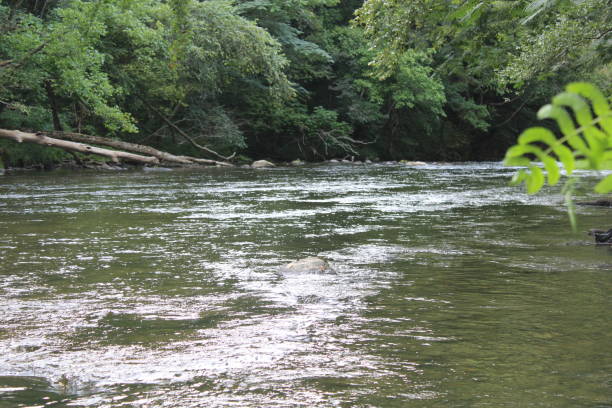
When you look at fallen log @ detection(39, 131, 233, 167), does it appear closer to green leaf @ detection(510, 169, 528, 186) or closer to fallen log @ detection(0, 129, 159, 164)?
fallen log @ detection(0, 129, 159, 164)

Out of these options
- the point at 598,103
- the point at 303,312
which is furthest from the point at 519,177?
the point at 303,312

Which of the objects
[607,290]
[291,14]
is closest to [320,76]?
Result: [291,14]

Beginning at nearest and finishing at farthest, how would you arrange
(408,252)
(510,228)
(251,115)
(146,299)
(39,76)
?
(146,299) < (408,252) < (510,228) < (39,76) < (251,115)

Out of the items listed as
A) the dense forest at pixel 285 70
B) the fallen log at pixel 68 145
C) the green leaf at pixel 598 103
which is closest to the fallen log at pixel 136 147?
the fallen log at pixel 68 145

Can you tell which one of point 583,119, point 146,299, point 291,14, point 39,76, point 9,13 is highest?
point 291,14

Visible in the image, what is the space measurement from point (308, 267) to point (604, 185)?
6545 millimetres

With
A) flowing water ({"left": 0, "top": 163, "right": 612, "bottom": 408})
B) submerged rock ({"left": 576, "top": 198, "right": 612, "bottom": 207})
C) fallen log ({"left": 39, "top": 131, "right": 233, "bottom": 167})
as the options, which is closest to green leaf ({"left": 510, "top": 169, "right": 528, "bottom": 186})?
flowing water ({"left": 0, "top": 163, "right": 612, "bottom": 408})

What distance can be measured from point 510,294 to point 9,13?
2240 cm

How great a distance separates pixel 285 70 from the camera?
35688 millimetres

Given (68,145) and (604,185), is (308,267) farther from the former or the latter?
(68,145)

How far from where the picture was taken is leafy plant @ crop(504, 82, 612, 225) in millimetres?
837

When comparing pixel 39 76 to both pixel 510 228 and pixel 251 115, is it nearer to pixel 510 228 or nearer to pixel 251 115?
pixel 251 115

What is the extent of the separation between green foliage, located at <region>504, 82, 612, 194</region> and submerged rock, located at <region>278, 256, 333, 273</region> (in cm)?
647

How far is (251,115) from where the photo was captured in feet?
118
